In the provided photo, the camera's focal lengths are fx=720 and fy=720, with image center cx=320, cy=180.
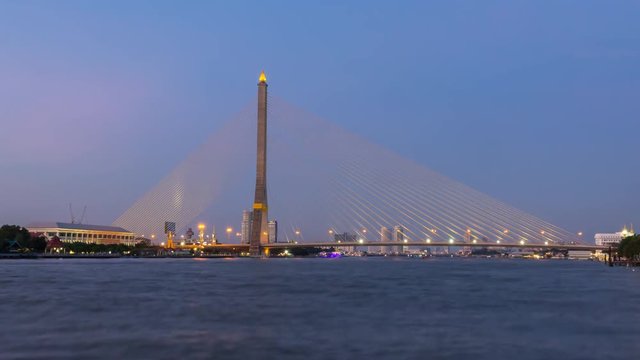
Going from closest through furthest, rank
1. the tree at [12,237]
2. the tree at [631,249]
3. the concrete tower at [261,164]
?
the tree at [631,249], the concrete tower at [261,164], the tree at [12,237]

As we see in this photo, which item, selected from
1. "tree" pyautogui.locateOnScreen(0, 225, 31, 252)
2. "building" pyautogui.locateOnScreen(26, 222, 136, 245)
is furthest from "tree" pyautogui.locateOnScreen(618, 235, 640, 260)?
"building" pyautogui.locateOnScreen(26, 222, 136, 245)

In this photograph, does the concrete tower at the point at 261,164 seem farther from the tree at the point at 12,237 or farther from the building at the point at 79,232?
the building at the point at 79,232

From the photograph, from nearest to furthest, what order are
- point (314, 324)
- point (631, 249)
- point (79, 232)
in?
point (314, 324) < point (631, 249) < point (79, 232)

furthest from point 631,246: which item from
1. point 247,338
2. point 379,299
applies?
point 247,338

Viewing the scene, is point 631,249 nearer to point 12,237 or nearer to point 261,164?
point 261,164

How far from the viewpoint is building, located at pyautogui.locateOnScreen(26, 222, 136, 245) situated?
16912 centimetres

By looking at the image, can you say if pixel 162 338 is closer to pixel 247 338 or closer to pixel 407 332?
pixel 247 338

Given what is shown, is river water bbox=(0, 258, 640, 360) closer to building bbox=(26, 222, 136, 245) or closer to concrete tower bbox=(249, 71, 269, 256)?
concrete tower bbox=(249, 71, 269, 256)

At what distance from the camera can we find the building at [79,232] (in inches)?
6658

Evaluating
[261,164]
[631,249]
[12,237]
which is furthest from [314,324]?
[12,237]

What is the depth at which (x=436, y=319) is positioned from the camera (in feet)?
83.0

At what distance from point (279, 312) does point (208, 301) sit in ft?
18.9

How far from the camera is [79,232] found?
173 m

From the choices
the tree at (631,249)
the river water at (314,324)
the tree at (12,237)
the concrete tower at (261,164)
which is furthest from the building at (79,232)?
the river water at (314,324)
